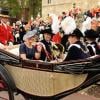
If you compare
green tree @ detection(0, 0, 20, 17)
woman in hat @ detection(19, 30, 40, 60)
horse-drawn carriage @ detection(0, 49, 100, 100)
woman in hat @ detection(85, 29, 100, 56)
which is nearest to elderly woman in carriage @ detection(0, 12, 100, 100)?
horse-drawn carriage @ detection(0, 49, 100, 100)

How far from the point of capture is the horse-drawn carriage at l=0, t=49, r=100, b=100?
198 inches

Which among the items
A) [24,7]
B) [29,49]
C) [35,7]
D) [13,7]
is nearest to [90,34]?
[29,49]

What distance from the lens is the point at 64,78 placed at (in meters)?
5.18

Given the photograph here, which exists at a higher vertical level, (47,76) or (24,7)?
(47,76)

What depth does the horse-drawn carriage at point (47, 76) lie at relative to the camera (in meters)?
5.02

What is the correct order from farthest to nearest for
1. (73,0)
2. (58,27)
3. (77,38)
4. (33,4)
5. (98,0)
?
(33,4), (73,0), (98,0), (58,27), (77,38)

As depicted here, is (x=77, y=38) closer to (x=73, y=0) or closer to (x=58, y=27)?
(x=58, y=27)

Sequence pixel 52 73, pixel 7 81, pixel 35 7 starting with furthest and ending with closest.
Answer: pixel 35 7, pixel 7 81, pixel 52 73

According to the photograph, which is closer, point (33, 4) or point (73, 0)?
point (73, 0)

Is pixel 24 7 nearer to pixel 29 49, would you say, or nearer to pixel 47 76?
pixel 29 49

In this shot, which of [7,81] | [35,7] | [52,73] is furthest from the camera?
[35,7]

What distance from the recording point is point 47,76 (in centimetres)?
524

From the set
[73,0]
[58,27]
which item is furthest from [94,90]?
[73,0]

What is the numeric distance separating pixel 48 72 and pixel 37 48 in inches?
40.9
